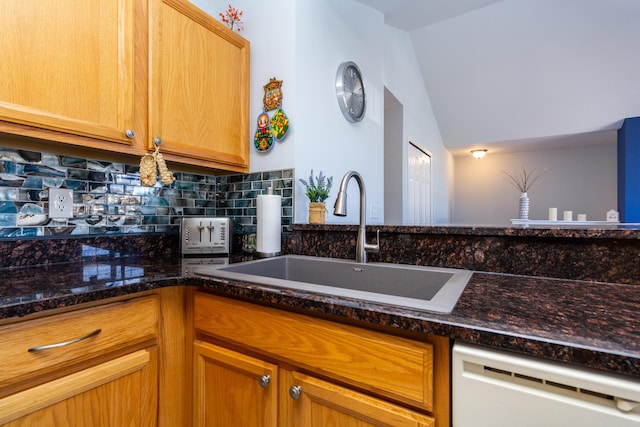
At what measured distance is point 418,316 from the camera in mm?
586

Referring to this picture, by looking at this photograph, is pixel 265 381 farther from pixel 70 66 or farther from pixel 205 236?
pixel 70 66

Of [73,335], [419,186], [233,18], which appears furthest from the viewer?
[419,186]

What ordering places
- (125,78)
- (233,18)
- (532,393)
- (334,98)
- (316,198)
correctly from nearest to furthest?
1. (532,393)
2. (125,78)
3. (316,198)
4. (233,18)
5. (334,98)

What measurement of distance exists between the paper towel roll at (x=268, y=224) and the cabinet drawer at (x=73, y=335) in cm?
51

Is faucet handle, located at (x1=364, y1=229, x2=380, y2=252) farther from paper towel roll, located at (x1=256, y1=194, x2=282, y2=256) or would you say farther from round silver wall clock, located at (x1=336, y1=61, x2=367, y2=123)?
round silver wall clock, located at (x1=336, y1=61, x2=367, y2=123)

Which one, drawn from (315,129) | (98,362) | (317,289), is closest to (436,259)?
(317,289)

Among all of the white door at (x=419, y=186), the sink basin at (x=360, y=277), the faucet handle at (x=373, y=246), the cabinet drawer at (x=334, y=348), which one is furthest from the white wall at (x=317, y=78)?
the white door at (x=419, y=186)

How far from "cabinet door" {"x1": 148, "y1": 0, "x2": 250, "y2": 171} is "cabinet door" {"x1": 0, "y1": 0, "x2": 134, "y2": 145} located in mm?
102

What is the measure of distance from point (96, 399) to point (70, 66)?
0.98m

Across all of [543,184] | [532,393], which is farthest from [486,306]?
[543,184]

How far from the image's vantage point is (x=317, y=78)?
1.58 meters

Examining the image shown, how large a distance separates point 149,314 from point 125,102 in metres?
0.73

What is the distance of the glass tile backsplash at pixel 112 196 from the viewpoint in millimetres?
1075

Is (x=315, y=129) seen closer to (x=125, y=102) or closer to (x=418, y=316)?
(x=125, y=102)
